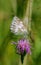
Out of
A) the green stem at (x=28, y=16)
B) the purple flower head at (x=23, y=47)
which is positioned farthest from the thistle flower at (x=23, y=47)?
the green stem at (x=28, y=16)

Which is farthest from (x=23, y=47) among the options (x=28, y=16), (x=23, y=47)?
(x=28, y=16)

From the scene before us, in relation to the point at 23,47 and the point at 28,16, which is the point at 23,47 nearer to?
the point at 23,47

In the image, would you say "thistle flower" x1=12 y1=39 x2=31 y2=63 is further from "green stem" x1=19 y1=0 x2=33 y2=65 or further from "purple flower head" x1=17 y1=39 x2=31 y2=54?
"green stem" x1=19 y1=0 x2=33 y2=65

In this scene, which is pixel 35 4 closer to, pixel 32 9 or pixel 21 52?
pixel 32 9

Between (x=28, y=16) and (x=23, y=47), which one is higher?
(x=28, y=16)

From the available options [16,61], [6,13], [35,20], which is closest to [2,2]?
[6,13]

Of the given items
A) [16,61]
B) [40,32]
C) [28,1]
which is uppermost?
[28,1]

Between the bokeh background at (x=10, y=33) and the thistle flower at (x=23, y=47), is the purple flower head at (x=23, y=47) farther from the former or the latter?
the bokeh background at (x=10, y=33)

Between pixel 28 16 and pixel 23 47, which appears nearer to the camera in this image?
pixel 23 47
